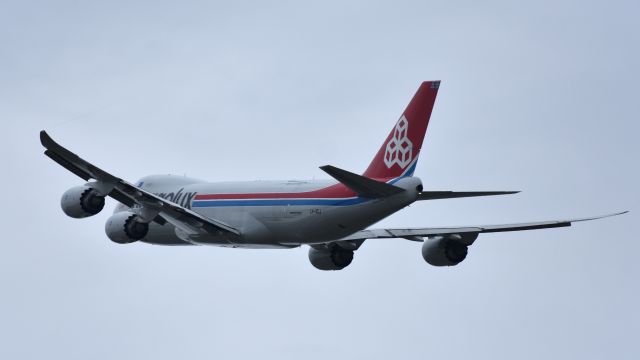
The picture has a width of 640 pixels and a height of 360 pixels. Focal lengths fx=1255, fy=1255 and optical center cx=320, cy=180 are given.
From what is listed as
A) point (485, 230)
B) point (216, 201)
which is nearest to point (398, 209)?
point (485, 230)

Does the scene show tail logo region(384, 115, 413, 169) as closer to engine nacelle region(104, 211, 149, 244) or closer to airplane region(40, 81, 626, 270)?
airplane region(40, 81, 626, 270)

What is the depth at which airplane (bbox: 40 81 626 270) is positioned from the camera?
51.0 metres

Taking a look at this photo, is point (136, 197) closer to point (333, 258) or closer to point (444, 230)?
point (333, 258)

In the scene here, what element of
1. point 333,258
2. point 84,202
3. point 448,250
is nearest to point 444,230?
point 448,250

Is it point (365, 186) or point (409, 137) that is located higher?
point (409, 137)

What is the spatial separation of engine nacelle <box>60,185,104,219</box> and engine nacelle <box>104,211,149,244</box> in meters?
1.40

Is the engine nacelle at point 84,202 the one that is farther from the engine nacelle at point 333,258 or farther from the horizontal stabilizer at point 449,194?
the horizontal stabilizer at point 449,194

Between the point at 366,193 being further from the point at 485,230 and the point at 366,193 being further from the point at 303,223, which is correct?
the point at 485,230

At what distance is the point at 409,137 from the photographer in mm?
51562

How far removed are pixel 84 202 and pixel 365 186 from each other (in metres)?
12.4

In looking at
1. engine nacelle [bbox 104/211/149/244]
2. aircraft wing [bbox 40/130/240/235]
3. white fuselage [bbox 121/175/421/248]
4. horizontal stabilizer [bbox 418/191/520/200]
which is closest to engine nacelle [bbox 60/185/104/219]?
aircraft wing [bbox 40/130/240/235]

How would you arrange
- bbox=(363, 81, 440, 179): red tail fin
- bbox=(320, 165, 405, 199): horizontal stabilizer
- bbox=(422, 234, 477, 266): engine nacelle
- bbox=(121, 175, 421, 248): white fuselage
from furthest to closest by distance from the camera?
bbox=(422, 234, 477, 266): engine nacelle
bbox=(121, 175, 421, 248): white fuselage
bbox=(363, 81, 440, 179): red tail fin
bbox=(320, 165, 405, 199): horizontal stabilizer

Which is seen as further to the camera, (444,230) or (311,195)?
(444,230)

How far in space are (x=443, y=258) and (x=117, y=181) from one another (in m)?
15.5
